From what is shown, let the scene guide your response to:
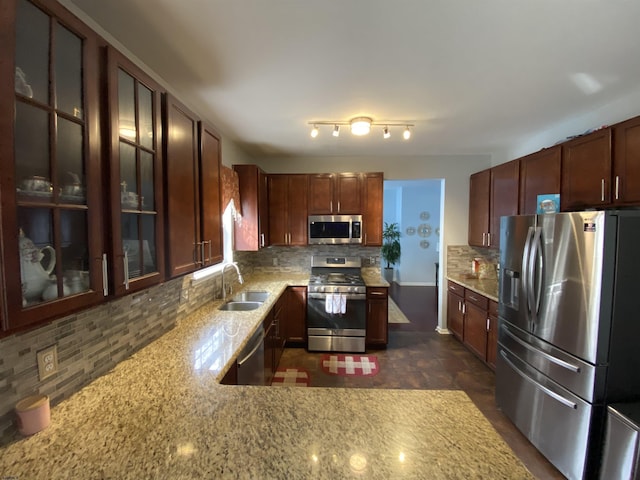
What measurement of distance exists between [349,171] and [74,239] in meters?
3.39

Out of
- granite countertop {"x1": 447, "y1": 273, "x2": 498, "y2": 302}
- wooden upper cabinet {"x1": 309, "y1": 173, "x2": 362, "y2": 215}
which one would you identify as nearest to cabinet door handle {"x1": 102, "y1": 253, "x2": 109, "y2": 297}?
wooden upper cabinet {"x1": 309, "y1": 173, "x2": 362, "y2": 215}

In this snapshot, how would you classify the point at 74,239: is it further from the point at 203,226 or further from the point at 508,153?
the point at 508,153

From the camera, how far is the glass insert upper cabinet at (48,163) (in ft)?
2.27

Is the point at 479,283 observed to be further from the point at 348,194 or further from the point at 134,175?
the point at 134,175

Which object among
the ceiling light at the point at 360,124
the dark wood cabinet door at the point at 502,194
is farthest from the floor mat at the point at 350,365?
the ceiling light at the point at 360,124

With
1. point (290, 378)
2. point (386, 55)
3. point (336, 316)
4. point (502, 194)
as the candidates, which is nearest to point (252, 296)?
point (290, 378)

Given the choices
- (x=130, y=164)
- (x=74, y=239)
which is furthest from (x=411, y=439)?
(x=130, y=164)

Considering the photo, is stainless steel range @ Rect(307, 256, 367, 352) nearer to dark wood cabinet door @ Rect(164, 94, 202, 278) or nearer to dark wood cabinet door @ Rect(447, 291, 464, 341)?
dark wood cabinet door @ Rect(447, 291, 464, 341)

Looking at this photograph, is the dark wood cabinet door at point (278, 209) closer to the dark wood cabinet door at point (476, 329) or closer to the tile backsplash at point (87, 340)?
the tile backsplash at point (87, 340)

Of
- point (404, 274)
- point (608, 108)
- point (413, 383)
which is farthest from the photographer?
point (404, 274)

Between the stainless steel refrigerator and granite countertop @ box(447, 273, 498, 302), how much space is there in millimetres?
816

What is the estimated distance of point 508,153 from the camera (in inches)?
140

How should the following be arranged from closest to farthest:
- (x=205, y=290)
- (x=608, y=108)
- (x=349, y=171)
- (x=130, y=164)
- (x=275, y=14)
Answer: (x=130, y=164) < (x=275, y=14) < (x=608, y=108) < (x=205, y=290) < (x=349, y=171)

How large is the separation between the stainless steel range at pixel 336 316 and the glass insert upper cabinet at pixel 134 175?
2230 millimetres
